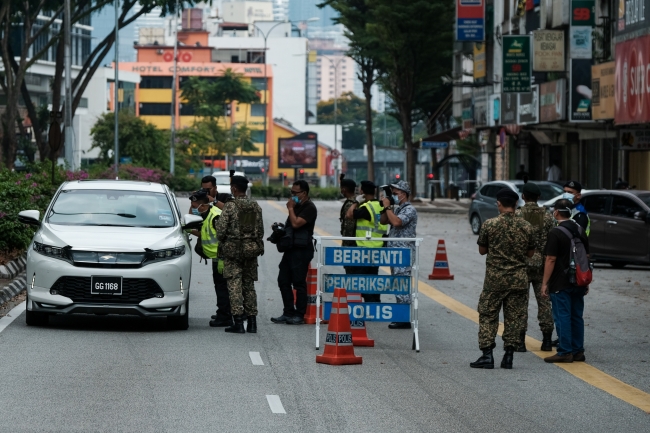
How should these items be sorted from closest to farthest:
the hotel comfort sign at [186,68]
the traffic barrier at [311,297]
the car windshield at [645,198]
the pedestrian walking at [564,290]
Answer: the pedestrian walking at [564,290] < the traffic barrier at [311,297] < the car windshield at [645,198] < the hotel comfort sign at [186,68]

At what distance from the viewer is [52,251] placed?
1412cm

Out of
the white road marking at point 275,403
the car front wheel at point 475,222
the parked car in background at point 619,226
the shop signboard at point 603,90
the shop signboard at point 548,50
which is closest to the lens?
the white road marking at point 275,403

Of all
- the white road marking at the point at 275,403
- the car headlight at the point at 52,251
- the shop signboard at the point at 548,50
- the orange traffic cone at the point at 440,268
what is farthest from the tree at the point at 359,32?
the white road marking at the point at 275,403

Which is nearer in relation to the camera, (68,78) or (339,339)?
(339,339)

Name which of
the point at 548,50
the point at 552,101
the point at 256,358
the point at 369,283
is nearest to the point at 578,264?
the point at 369,283

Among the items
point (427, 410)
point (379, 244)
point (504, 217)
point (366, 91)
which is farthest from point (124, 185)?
point (366, 91)

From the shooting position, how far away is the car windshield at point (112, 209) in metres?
15.0

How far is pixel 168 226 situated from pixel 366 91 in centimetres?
5344

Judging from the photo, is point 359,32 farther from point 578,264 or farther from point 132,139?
point 578,264

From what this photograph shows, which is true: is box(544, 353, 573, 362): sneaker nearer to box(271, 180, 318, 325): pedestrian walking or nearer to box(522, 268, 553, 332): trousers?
box(522, 268, 553, 332): trousers

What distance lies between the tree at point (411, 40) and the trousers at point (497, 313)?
146ft

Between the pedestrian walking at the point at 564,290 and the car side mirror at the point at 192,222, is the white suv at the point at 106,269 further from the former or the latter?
the pedestrian walking at the point at 564,290

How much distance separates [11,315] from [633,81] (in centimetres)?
2096

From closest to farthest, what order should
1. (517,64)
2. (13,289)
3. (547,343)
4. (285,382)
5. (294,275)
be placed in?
(285,382), (547,343), (294,275), (13,289), (517,64)
